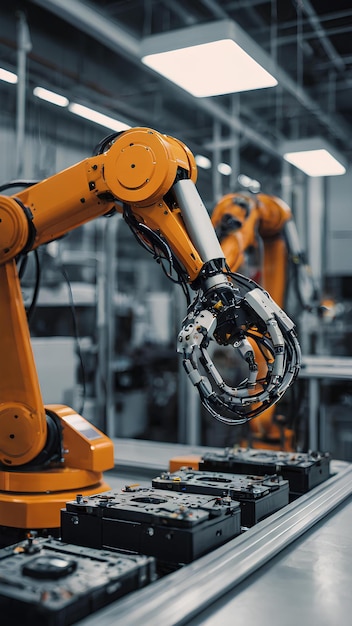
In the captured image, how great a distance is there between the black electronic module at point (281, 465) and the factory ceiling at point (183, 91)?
2163mm

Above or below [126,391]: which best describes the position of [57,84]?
above

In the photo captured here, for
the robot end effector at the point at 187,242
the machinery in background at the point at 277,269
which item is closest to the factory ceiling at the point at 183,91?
the machinery in background at the point at 277,269

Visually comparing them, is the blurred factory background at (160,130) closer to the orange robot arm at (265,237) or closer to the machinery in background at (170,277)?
the orange robot arm at (265,237)

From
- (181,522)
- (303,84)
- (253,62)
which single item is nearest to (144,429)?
(303,84)

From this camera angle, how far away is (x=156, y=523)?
1572mm

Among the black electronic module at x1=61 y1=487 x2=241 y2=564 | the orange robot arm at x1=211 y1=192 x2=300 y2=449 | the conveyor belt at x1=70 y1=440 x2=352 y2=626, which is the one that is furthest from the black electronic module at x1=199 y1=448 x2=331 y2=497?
the orange robot arm at x1=211 y1=192 x2=300 y2=449

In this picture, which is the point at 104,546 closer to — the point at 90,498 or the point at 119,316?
the point at 90,498

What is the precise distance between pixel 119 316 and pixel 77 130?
2.35 meters

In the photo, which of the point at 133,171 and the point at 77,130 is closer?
the point at 133,171

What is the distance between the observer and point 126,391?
7.65m

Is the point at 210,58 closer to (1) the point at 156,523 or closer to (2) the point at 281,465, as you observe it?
(2) the point at 281,465

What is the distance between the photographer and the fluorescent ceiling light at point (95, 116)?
536 centimetres

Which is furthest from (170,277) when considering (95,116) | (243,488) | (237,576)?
(95,116)

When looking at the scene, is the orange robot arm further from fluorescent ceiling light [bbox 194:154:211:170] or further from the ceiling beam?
fluorescent ceiling light [bbox 194:154:211:170]
